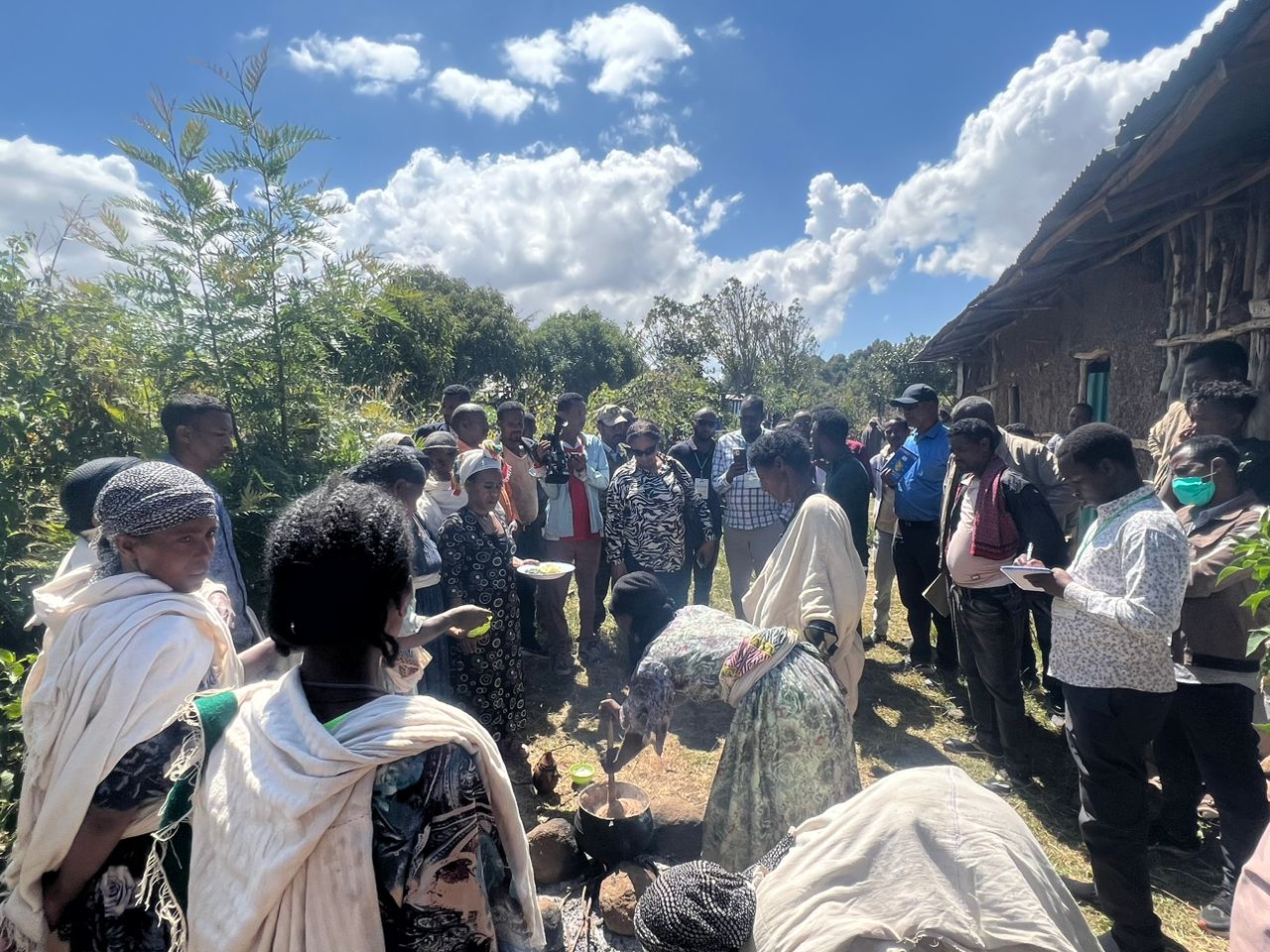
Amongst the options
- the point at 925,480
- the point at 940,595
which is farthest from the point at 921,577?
the point at 925,480

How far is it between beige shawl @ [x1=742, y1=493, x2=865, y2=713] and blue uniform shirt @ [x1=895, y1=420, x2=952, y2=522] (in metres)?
2.21

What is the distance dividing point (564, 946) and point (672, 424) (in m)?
13.4

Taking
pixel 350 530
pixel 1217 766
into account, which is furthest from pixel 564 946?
pixel 1217 766

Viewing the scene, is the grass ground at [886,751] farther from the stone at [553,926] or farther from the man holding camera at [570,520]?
the stone at [553,926]

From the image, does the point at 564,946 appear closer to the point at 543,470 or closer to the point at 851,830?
the point at 851,830

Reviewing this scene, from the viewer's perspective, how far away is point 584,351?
32.6 m

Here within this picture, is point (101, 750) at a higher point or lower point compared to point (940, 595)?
higher

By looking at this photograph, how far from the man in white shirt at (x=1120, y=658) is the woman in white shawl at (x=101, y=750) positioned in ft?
9.96

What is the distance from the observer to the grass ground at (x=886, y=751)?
2.99 m

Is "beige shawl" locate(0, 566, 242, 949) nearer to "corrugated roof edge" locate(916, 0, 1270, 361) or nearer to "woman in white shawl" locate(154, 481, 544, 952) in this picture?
"woman in white shawl" locate(154, 481, 544, 952)

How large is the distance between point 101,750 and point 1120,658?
3.23 meters

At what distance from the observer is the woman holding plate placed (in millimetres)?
3471

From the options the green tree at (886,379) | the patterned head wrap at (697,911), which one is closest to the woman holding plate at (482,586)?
the patterned head wrap at (697,911)

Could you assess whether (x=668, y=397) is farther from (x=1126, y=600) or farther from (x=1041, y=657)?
(x=1126, y=600)
